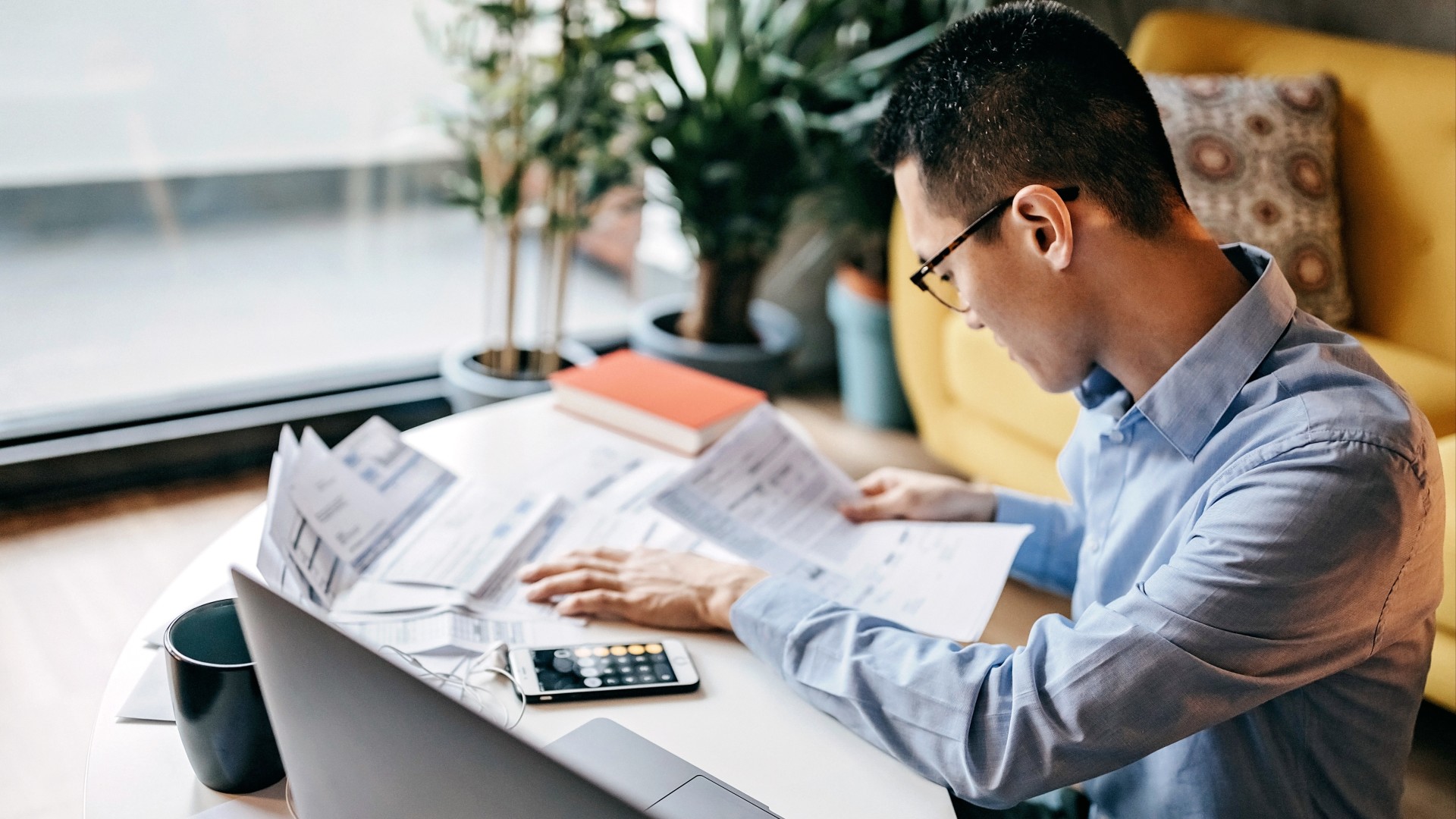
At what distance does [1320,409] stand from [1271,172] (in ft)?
4.66

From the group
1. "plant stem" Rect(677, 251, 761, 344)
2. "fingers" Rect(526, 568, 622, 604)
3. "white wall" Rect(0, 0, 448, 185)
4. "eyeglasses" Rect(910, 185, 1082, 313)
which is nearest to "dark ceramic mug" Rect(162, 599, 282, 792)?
"fingers" Rect(526, 568, 622, 604)

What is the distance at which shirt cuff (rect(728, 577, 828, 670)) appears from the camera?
914mm

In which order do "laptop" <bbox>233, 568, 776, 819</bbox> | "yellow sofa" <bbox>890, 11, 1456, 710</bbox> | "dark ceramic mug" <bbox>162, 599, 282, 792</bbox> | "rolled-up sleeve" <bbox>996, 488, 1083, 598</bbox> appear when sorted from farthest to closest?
"yellow sofa" <bbox>890, 11, 1456, 710</bbox>, "rolled-up sleeve" <bbox>996, 488, 1083, 598</bbox>, "dark ceramic mug" <bbox>162, 599, 282, 792</bbox>, "laptop" <bbox>233, 568, 776, 819</bbox>

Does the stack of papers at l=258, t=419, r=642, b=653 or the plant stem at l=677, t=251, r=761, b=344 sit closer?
the stack of papers at l=258, t=419, r=642, b=653

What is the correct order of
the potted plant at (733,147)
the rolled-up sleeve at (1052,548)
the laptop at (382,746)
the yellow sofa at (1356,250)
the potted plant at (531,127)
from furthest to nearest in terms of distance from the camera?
the potted plant at (733,147), the potted plant at (531,127), the yellow sofa at (1356,250), the rolled-up sleeve at (1052,548), the laptop at (382,746)

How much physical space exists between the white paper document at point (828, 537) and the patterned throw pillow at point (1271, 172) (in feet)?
3.56

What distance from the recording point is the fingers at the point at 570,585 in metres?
0.99

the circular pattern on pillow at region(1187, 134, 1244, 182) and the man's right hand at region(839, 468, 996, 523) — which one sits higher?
the circular pattern on pillow at region(1187, 134, 1244, 182)

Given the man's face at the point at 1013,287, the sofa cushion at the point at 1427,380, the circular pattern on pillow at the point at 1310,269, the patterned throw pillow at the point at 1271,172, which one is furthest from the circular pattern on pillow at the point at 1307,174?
the man's face at the point at 1013,287

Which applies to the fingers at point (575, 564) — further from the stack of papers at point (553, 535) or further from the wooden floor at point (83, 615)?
the wooden floor at point (83, 615)

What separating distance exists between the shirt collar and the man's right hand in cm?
34

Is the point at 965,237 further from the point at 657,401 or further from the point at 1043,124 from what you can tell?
the point at 657,401

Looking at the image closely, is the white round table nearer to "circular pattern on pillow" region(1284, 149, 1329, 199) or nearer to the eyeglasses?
the eyeglasses

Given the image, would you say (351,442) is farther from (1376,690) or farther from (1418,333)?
(1418,333)
